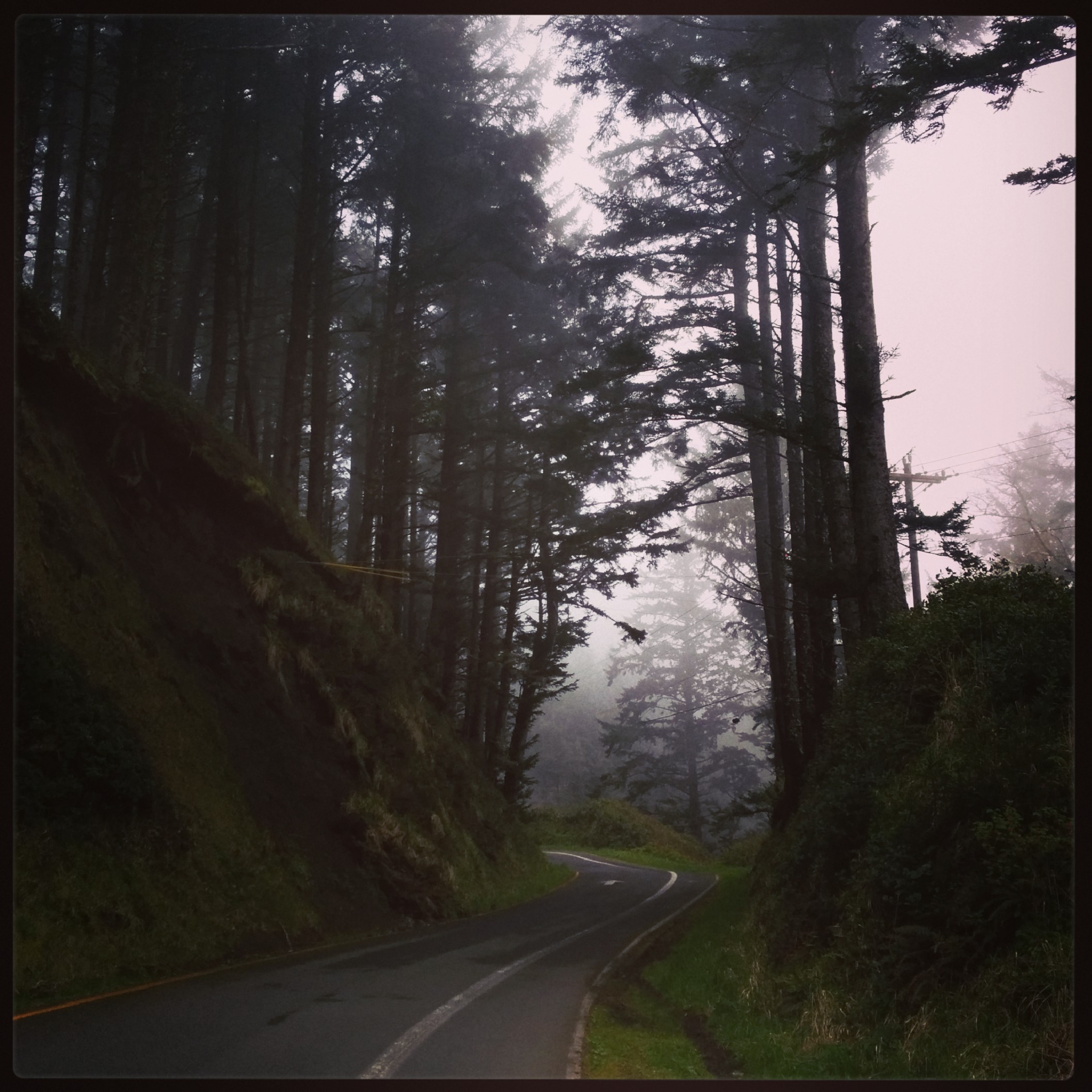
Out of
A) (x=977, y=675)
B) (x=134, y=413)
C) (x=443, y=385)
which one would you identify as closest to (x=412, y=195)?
(x=443, y=385)

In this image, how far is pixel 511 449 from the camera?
689 inches

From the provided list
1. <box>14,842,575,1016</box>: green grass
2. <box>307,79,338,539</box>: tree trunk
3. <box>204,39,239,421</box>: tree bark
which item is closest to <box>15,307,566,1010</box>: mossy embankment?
<box>14,842,575,1016</box>: green grass

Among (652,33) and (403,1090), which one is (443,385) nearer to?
(652,33)

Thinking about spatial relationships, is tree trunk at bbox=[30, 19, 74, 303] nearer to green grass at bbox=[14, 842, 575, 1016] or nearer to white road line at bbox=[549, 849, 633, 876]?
green grass at bbox=[14, 842, 575, 1016]

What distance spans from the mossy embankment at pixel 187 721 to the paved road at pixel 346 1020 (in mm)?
1008

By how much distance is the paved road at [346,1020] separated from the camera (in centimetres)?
529

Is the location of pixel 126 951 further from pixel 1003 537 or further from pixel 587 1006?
pixel 1003 537

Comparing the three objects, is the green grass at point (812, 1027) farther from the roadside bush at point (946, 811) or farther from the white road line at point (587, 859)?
the white road line at point (587, 859)

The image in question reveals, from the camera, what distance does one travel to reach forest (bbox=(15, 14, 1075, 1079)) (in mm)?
8344

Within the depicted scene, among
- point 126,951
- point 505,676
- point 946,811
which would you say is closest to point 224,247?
point 505,676

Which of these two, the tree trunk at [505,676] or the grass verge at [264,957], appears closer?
the grass verge at [264,957]

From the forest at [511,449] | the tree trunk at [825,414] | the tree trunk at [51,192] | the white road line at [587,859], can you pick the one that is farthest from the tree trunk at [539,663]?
the tree trunk at [51,192]

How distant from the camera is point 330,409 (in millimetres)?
23750

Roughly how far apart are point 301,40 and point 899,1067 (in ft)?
48.5
